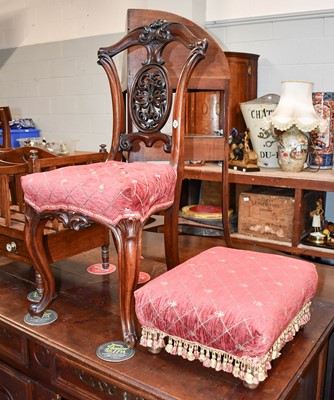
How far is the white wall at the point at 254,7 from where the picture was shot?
9.04 ft

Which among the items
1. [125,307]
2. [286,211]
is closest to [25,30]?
[286,211]

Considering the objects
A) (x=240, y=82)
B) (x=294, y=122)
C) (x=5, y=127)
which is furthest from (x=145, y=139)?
(x=5, y=127)

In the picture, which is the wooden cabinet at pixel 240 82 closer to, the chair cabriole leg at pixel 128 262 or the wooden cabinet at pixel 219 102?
the wooden cabinet at pixel 219 102

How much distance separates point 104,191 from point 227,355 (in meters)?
0.55

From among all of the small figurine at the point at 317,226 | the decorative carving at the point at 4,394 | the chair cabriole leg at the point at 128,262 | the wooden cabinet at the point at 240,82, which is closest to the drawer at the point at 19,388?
the decorative carving at the point at 4,394

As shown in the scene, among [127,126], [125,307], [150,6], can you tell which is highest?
[150,6]

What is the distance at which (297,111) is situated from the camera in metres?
2.40

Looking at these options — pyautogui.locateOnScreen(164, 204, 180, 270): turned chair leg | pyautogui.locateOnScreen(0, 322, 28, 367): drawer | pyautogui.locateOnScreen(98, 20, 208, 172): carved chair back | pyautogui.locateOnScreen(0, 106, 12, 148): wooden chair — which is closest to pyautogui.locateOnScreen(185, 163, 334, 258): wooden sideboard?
pyautogui.locateOnScreen(98, 20, 208, 172): carved chair back

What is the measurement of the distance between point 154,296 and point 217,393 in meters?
0.28

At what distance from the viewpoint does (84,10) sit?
3.73m

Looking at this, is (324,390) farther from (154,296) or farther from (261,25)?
(261,25)

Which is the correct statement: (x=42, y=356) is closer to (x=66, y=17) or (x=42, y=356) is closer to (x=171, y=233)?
(x=171, y=233)

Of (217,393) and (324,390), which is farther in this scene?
(324,390)

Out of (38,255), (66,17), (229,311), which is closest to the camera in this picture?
(229,311)
